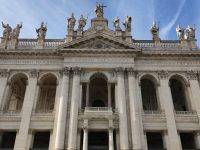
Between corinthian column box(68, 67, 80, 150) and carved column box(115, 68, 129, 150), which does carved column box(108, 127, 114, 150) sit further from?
corinthian column box(68, 67, 80, 150)

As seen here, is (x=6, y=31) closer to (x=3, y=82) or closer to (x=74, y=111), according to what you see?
(x=3, y=82)

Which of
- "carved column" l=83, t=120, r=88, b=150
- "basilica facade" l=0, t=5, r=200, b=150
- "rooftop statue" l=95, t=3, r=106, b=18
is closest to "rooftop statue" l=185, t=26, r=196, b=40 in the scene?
"basilica facade" l=0, t=5, r=200, b=150

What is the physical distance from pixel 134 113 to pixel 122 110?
121cm

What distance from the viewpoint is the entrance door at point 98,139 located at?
28.0m

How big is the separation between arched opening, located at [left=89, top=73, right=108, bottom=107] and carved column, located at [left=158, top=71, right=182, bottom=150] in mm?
6539

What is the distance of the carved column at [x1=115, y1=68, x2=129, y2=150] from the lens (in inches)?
1043

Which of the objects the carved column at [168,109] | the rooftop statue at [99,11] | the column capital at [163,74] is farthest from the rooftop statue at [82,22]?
the carved column at [168,109]

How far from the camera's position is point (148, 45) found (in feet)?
110

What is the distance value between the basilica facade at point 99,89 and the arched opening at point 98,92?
0.12m

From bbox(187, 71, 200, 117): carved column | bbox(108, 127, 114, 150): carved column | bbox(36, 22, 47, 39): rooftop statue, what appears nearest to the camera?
bbox(108, 127, 114, 150): carved column

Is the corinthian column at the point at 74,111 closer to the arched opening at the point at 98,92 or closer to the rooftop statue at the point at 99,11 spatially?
the arched opening at the point at 98,92

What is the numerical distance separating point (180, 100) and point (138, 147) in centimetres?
1021

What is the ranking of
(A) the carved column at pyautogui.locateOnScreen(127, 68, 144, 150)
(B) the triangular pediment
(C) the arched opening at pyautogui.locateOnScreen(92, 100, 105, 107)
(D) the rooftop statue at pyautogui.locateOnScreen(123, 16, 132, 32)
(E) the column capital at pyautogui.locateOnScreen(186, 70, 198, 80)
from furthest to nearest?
(D) the rooftop statue at pyautogui.locateOnScreen(123, 16, 132, 32) < (C) the arched opening at pyautogui.locateOnScreen(92, 100, 105, 107) < (B) the triangular pediment < (E) the column capital at pyautogui.locateOnScreen(186, 70, 198, 80) < (A) the carved column at pyautogui.locateOnScreen(127, 68, 144, 150)

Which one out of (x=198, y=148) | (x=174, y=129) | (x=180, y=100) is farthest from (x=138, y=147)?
(x=180, y=100)
